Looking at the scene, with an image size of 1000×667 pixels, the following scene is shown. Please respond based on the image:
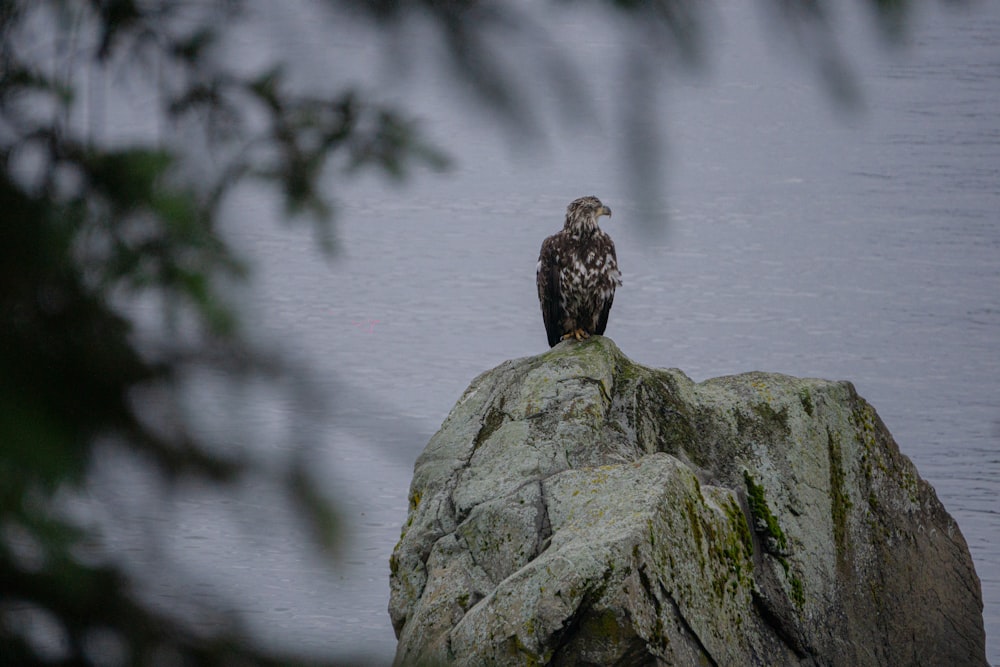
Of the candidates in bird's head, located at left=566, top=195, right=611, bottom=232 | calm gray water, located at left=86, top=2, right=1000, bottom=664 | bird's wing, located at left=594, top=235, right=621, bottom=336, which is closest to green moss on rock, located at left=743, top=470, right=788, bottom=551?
bird's wing, located at left=594, top=235, right=621, bottom=336

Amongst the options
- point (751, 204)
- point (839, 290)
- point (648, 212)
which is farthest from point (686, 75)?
point (751, 204)

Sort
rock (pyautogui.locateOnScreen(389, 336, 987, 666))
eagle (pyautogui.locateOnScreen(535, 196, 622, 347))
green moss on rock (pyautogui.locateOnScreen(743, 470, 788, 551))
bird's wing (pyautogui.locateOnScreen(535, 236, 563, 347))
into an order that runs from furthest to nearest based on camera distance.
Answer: bird's wing (pyautogui.locateOnScreen(535, 236, 563, 347)), eagle (pyautogui.locateOnScreen(535, 196, 622, 347)), green moss on rock (pyautogui.locateOnScreen(743, 470, 788, 551)), rock (pyautogui.locateOnScreen(389, 336, 987, 666))

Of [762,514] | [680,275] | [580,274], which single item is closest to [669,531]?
[762,514]

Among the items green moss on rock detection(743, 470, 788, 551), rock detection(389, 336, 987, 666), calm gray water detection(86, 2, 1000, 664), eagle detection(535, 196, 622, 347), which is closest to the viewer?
calm gray water detection(86, 2, 1000, 664)

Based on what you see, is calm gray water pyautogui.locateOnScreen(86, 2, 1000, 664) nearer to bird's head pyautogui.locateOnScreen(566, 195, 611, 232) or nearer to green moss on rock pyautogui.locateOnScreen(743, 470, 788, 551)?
bird's head pyautogui.locateOnScreen(566, 195, 611, 232)

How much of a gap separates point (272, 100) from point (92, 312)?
0.50 meters

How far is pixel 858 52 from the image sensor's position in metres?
1.38

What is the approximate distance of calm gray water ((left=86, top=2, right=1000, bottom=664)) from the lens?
1.38 m

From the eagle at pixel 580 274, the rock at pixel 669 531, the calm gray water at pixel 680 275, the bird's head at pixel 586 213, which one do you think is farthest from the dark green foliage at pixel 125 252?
the bird's head at pixel 586 213

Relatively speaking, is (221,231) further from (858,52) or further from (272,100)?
(858,52)

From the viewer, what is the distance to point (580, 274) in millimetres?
6000

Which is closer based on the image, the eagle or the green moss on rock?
the green moss on rock

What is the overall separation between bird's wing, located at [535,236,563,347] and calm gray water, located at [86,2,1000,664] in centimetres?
63

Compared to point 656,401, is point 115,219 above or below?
above
